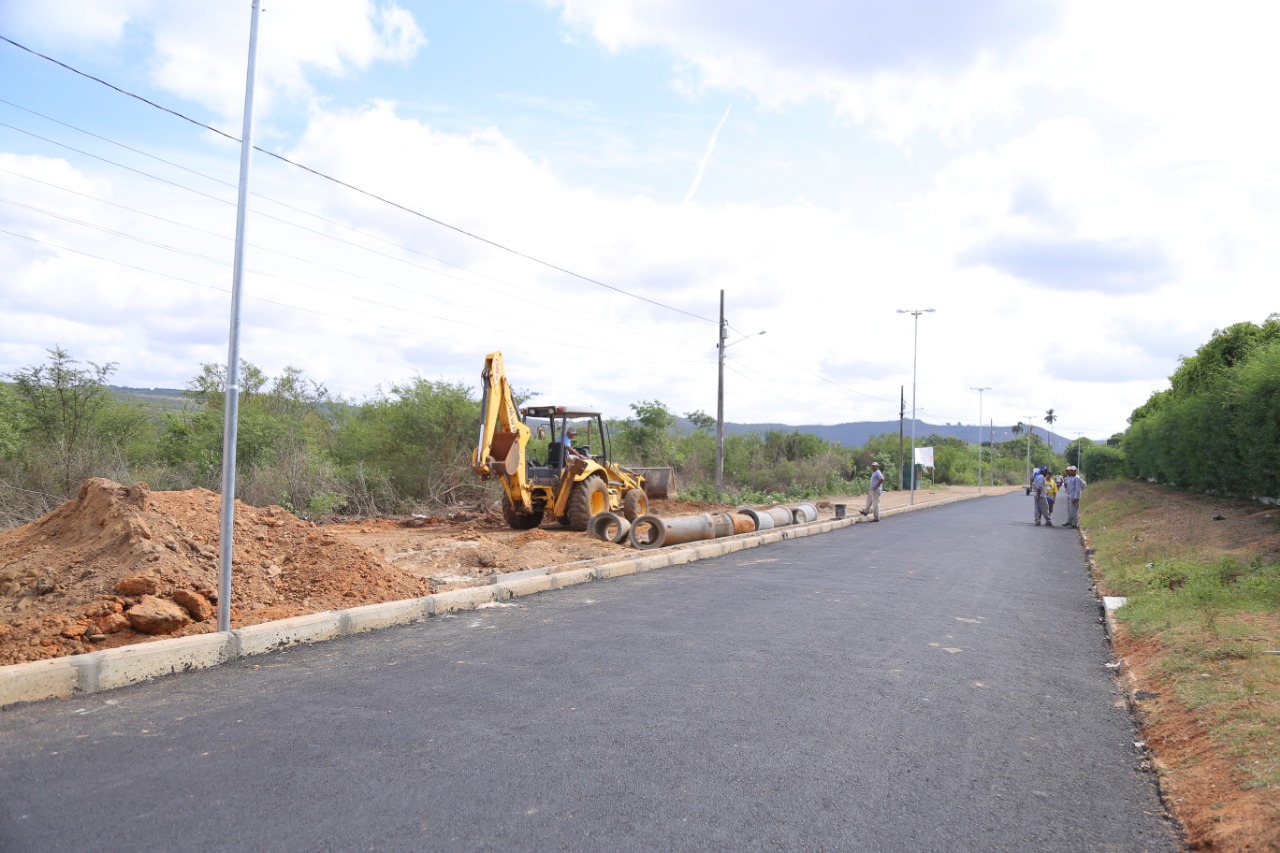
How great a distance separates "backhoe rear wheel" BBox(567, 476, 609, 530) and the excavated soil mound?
706 centimetres

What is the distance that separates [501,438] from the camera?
55.7 feet

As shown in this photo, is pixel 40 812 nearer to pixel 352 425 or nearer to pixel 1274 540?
pixel 1274 540

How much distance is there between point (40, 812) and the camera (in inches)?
157

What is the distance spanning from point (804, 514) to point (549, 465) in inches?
423

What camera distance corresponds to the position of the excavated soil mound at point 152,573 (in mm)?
7215

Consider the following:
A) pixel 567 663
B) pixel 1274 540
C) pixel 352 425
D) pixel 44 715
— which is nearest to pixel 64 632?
pixel 44 715

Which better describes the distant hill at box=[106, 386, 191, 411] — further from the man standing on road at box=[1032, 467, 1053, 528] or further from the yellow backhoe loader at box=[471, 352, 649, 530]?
the man standing on road at box=[1032, 467, 1053, 528]

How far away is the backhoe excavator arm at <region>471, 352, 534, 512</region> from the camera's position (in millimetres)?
15824

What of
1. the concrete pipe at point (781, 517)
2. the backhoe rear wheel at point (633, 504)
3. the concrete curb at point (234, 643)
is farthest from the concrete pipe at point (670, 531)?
the concrete pipe at point (781, 517)

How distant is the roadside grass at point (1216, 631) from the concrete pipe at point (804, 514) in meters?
10.1

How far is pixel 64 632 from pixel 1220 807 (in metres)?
7.77

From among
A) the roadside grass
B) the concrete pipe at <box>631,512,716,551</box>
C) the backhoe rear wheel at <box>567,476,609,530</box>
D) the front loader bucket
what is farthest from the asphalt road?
the front loader bucket

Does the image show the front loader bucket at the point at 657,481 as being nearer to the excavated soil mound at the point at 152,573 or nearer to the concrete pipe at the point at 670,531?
the concrete pipe at the point at 670,531

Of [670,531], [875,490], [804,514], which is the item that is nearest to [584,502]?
[670,531]
